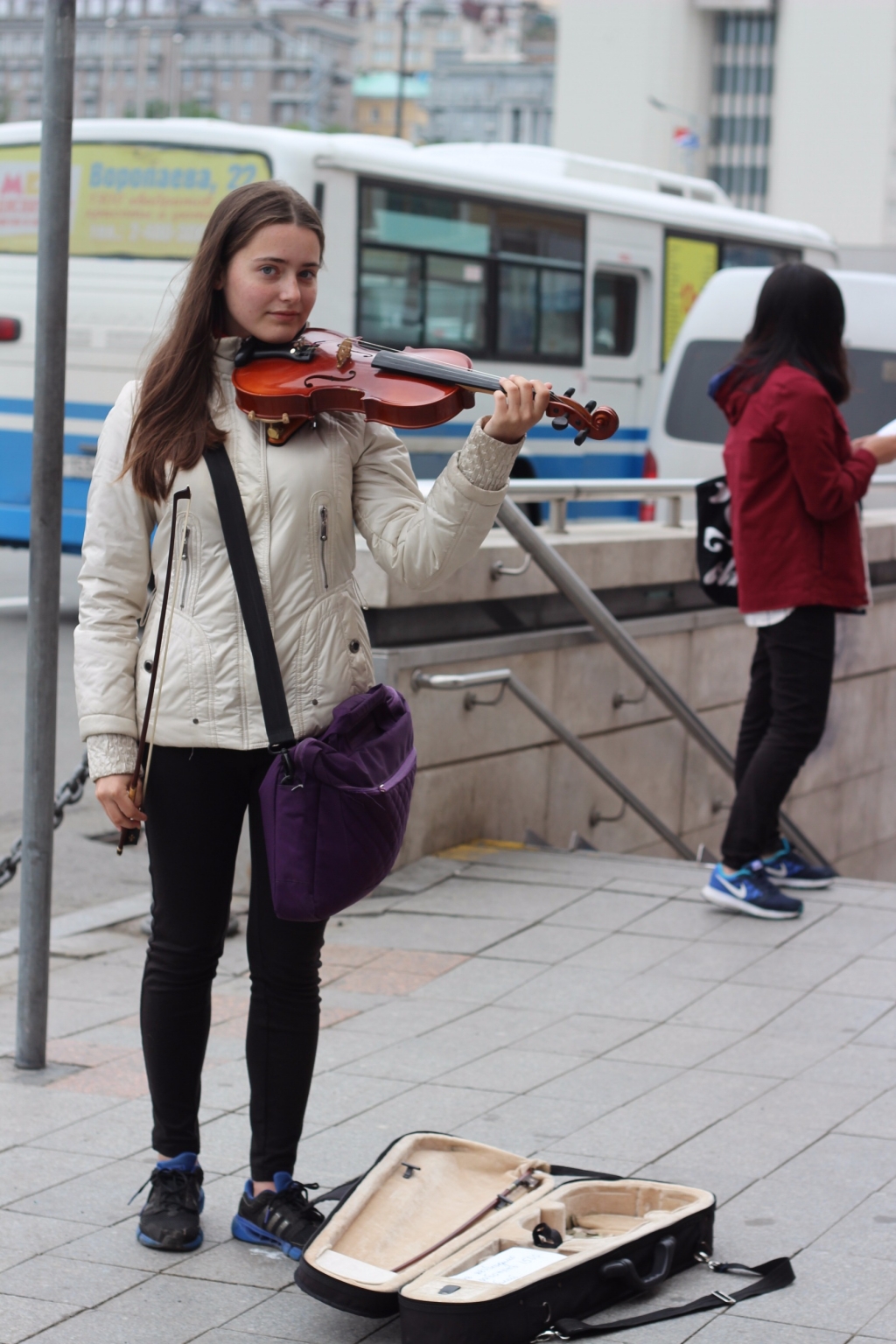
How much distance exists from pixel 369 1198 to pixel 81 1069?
119 cm

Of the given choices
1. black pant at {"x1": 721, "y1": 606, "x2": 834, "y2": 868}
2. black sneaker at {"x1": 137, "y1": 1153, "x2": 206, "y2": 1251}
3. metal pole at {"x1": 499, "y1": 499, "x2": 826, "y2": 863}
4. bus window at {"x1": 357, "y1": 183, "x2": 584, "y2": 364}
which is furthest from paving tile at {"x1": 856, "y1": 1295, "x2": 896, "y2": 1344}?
bus window at {"x1": 357, "y1": 183, "x2": 584, "y2": 364}

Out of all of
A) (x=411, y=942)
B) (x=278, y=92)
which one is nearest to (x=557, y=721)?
(x=411, y=942)

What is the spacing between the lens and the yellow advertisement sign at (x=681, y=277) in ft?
49.2

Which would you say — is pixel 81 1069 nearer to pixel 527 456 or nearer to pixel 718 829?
pixel 718 829

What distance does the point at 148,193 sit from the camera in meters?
11.3

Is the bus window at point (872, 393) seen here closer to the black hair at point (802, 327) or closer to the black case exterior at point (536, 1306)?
the black hair at point (802, 327)

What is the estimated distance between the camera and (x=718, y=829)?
834cm

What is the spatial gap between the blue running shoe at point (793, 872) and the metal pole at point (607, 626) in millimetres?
843

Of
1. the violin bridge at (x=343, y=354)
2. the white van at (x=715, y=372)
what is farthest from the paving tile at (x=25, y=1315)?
the white van at (x=715, y=372)

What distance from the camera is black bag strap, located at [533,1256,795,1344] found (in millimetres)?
2729

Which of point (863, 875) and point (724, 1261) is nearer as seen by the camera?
point (724, 1261)

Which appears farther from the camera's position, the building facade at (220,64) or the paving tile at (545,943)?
the building facade at (220,64)

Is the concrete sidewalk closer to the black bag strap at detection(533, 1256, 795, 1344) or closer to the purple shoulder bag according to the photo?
the black bag strap at detection(533, 1256, 795, 1344)

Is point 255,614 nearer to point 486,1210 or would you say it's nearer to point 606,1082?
point 486,1210
